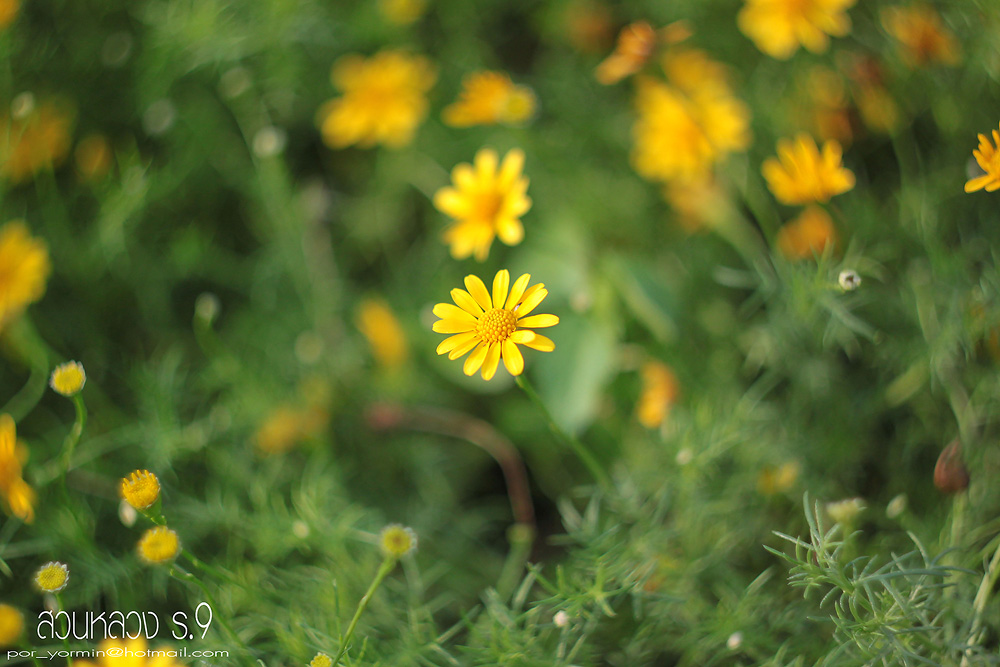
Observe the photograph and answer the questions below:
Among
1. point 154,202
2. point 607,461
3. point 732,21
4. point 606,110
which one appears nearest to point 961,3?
point 732,21

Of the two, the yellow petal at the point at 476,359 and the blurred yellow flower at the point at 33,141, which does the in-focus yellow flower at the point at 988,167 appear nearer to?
the yellow petal at the point at 476,359

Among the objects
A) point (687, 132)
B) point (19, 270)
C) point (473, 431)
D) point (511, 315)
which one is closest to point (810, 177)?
point (687, 132)

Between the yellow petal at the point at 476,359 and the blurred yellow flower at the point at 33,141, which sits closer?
the yellow petal at the point at 476,359

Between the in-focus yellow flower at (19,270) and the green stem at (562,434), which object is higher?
the green stem at (562,434)

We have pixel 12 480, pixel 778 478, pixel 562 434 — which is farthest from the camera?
pixel 778 478

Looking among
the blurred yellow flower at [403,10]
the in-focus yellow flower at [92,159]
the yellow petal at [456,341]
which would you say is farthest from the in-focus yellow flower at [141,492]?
the blurred yellow flower at [403,10]

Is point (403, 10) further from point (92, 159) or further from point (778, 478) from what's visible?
point (778, 478)
